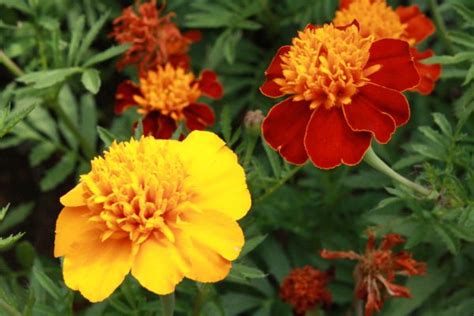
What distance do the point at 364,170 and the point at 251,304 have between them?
1.33ft

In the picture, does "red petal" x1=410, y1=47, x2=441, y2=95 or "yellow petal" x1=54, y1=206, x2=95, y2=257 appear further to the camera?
"red petal" x1=410, y1=47, x2=441, y2=95

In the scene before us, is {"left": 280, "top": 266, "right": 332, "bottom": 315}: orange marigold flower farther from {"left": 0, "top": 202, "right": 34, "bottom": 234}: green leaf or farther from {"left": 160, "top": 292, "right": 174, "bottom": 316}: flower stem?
{"left": 0, "top": 202, "right": 34, "bottom": 234}: green leaf

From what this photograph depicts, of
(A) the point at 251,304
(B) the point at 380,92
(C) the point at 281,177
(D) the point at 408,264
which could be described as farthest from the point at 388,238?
(A) the point at 251,304

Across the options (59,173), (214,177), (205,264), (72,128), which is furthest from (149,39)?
(205,264)

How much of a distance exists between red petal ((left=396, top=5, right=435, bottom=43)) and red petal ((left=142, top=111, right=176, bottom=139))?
52 cm

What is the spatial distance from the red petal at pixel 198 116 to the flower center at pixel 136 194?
1.66ft

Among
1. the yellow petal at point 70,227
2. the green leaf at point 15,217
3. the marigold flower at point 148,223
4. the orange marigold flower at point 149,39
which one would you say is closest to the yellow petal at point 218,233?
the marigold flower at point 148,223

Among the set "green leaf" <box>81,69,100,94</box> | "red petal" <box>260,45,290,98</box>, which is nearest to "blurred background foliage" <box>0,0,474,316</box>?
"green leaf" <box>81,69,100,94</box>

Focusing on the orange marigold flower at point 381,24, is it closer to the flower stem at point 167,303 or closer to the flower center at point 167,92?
the flower center at point 167,92

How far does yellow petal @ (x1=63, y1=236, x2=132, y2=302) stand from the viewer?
41.0 inches

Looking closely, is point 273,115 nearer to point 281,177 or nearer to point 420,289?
point 281,177

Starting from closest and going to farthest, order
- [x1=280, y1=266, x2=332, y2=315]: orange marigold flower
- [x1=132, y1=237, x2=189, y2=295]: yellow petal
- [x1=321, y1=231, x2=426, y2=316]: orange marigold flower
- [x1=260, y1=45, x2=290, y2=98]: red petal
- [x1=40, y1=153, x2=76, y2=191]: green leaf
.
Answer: [x1=132, y1=237, x2=189, y2=295]: yellow petal < [x1=260, y1=45, x2=290, y2=98]: red petal < [x1=321, y1=231, x2=426, y2=316]: orange marigold flower < [x1=280, y1=266, x2=332, y2=315]: orange marigold flower < [x1=40, y1=153, x2=76, y2=191]: green leaf

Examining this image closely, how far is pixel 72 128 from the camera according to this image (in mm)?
1862

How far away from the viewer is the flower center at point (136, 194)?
1047 mm
